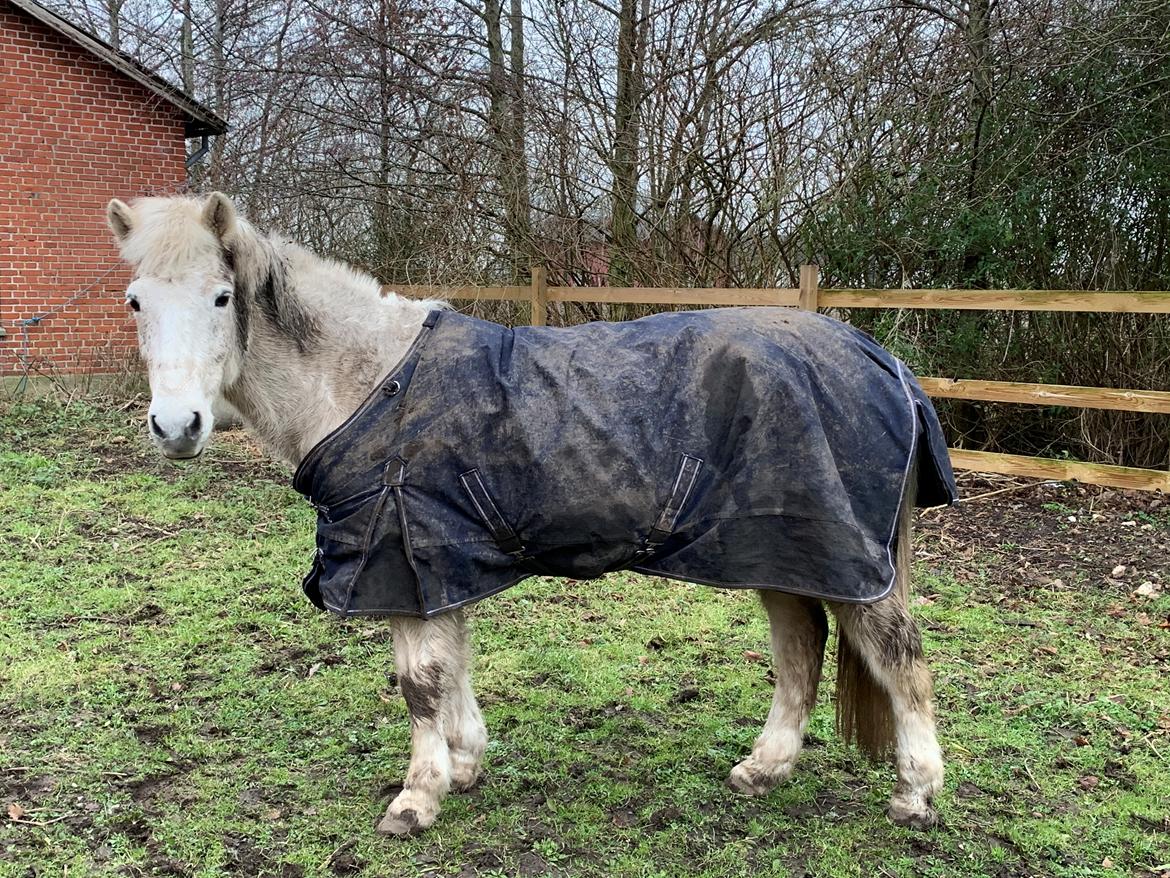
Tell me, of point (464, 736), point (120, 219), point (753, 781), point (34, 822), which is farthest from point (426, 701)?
point (120, 219)

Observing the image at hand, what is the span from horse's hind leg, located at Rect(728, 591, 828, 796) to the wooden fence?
15.0ft

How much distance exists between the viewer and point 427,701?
2.75 metres

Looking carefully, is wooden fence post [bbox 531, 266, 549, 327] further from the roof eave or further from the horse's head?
the horse's head

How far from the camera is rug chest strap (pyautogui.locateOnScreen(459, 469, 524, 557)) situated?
2.59 m

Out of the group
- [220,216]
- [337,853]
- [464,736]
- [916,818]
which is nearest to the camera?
[220,216]

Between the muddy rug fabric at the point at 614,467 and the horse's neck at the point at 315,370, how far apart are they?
13 centimetres

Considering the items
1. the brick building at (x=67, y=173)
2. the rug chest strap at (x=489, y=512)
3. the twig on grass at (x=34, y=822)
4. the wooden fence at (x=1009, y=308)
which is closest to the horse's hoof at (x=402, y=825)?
the rug chest strap at (x=489, y=512)

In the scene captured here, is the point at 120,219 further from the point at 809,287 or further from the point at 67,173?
the point at 67,173

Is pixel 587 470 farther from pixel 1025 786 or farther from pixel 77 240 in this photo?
pixel 77 240

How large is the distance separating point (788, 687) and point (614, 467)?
119 centimetres

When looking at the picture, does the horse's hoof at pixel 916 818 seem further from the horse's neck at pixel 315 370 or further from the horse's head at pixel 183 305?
the horse's head at pixel 183 305

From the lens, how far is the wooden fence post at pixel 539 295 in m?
9.35

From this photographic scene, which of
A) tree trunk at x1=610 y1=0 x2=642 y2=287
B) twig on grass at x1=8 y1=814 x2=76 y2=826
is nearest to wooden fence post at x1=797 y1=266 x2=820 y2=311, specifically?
tree trunk at x1=610 y1=0 x2=642 y2=287

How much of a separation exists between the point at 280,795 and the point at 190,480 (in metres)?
5.34
